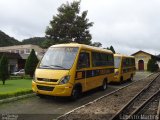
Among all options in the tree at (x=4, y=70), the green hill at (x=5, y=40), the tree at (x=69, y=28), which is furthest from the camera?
the green hill at (x=5, y=40)

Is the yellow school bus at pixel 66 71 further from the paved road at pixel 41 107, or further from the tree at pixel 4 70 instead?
the tree at pixel 4 70

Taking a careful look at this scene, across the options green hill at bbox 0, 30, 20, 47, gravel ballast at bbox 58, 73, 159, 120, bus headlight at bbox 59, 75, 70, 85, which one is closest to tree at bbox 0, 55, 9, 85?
bus headlight at bbox 59, 75, 70, 85

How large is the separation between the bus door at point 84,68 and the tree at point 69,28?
36.4 m

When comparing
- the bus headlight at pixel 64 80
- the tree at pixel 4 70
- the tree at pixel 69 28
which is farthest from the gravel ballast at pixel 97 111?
the tree at pixel 69 28

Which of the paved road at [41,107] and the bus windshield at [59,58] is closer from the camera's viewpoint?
the paved road at [41,107]

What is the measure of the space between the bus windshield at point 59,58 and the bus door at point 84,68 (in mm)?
487

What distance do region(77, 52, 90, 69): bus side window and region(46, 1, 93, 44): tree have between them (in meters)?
36.4

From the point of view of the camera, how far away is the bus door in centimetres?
1421

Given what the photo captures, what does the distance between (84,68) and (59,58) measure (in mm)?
1550

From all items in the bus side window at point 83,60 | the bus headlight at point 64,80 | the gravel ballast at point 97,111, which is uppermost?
the bus side window at point 83,60

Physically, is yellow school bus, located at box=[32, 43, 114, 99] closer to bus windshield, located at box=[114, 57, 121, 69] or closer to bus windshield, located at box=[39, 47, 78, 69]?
bus windshield, located at box=[39, 47, 78, 69]

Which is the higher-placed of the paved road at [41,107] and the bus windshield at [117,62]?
the bus windshield at [117,62]

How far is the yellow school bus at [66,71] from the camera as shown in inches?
508

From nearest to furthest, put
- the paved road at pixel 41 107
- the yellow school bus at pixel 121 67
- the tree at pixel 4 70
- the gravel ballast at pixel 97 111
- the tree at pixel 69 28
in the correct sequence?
1. the gravel ballast at pixel 97 111
2. the paved road at pixel 41 107
3. the yellow school bus at pixel 121 67
4. the tree at pixel 4 70
5. the tree at pixel 69 28
